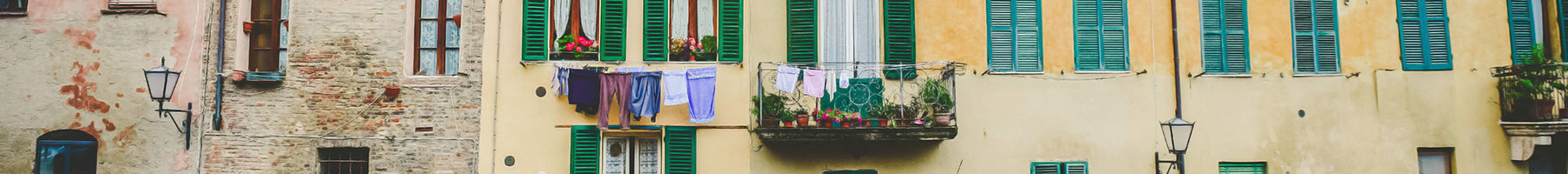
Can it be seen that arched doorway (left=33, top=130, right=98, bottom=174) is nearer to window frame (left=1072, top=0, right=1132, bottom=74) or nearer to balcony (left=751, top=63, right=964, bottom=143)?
balcony (left=751, top=63, right=964, bottom=143)

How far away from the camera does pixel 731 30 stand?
36.4ft

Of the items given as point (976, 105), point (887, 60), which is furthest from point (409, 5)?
point (976, 105)

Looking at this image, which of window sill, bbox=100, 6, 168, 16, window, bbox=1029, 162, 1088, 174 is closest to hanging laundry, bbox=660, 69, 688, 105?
window, bbox=1029, 162, 1088, 174

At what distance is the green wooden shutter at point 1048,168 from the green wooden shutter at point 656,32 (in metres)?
3.79

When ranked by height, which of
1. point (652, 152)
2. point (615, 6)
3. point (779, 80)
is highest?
point (615, 6)

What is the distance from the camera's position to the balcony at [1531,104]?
427 inches

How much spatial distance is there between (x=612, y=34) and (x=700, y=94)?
3.63ft

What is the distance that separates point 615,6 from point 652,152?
151 centimetres

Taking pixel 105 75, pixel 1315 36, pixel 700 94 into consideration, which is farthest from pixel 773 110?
pixel 105 75

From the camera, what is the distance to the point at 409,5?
1115cm

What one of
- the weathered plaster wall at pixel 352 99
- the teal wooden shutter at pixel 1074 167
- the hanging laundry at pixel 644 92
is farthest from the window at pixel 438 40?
the teal wooden shutter at pixel 1074 167

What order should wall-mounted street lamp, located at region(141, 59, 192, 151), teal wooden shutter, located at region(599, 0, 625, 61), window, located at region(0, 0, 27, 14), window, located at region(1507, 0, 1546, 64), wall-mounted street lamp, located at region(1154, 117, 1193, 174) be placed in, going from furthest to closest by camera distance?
window, located at region(1507, 0, 1546, 64) < window, located at region(0, 0, 27, 14) < teal wooden shutter, located at region(599, 0, 625, 61) < wall-mounted street lamp, located at region(1154, 117, 1193, 174) < wall-mounted street lamp, located at region(141, 59, 192, 151)

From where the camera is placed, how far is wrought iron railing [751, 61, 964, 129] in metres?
10.7

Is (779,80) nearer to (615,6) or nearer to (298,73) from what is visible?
(615,6)
